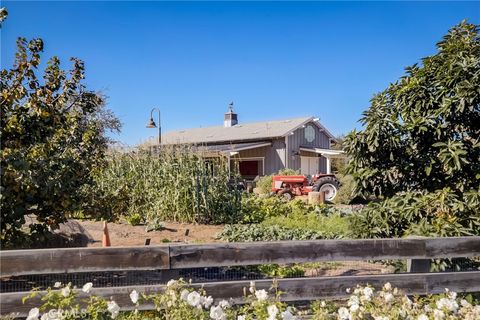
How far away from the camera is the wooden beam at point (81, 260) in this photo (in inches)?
106

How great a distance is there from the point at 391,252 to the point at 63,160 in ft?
11.6

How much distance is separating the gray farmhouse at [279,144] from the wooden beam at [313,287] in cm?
1870

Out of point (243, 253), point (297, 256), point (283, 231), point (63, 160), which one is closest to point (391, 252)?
point (297, 256)

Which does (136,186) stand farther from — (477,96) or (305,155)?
(305,155)

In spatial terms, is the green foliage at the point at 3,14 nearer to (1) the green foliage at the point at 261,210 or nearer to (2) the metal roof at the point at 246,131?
(1) the green foliage at the point at 261,210

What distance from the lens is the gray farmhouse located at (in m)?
23.5

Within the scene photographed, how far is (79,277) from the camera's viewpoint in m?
4.37

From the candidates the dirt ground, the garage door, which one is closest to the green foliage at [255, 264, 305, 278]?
the dirt ground

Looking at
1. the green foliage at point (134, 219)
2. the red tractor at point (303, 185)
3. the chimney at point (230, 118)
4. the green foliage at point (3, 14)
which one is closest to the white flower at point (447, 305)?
the green foliage at point (3, 14)

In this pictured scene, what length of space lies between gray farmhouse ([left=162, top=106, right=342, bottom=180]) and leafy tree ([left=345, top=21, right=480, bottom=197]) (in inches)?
696

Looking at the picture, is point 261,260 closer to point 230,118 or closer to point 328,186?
point 328,186

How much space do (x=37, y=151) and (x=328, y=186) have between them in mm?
14178

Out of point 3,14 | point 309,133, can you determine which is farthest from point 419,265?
point 309,133

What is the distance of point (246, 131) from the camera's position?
25.6 metres
